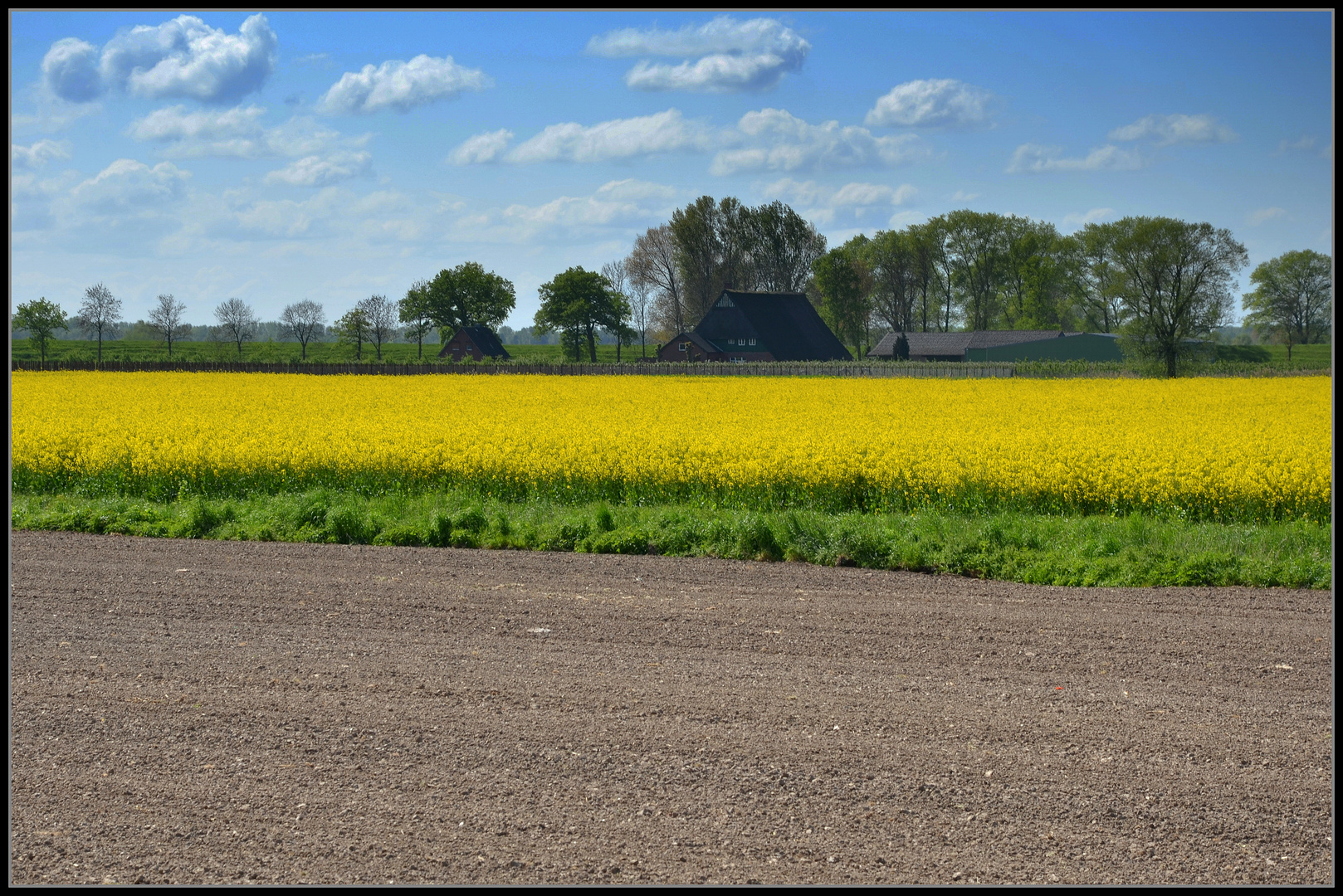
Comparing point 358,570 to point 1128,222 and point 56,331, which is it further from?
point 56,331

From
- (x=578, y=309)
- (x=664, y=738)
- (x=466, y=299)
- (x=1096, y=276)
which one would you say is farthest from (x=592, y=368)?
(x=664, y=738)

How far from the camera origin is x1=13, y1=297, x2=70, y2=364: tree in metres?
63.2

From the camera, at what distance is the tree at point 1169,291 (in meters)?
57.1

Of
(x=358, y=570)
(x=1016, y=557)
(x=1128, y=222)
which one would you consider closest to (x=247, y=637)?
(x=358, y=570)

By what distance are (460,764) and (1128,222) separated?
2626 inches

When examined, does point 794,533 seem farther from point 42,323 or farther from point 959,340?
point 959,340

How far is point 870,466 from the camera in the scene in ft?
50.9

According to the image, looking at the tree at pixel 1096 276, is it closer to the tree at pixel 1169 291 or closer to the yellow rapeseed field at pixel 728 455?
the tree at pixel 1169 291

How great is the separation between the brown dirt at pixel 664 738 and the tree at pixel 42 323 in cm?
6236

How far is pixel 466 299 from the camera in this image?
10125 centimetres

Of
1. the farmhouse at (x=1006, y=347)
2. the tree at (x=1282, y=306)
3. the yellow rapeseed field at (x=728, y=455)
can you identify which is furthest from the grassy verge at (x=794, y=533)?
the farmhouse at (x=1006, y=347)

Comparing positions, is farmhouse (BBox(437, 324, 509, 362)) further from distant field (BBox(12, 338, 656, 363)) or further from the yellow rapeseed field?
the yellow rapeseed field

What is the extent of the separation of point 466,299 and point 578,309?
45.4 feet

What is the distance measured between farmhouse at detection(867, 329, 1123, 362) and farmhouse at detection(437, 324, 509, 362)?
1495 inches
